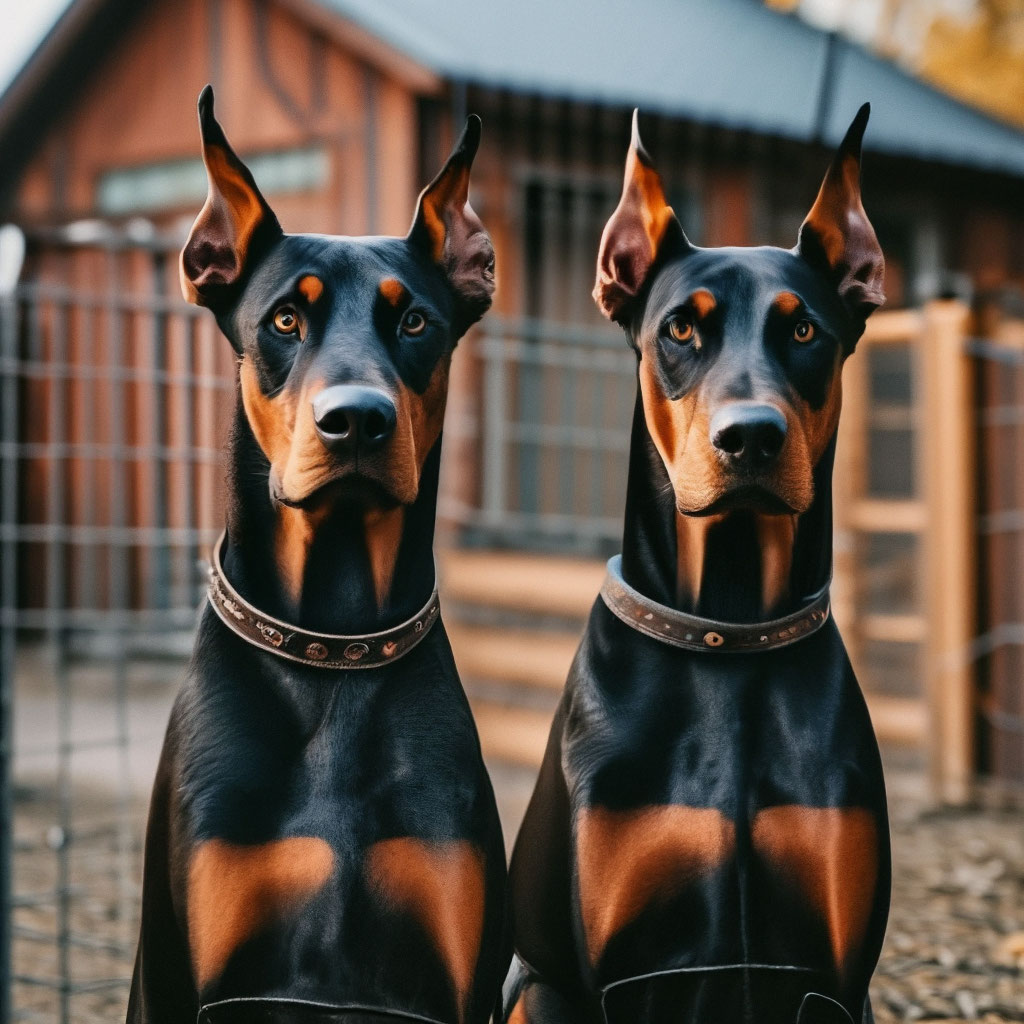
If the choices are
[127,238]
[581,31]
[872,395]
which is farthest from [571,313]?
[127,238]

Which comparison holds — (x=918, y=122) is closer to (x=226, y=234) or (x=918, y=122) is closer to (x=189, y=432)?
(x=189, y=432)

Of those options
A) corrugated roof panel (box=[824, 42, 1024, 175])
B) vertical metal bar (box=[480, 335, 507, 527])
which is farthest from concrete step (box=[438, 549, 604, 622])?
corrugated roof panel (box=[824, 42, 1024, 175])

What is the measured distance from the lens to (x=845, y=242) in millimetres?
2270

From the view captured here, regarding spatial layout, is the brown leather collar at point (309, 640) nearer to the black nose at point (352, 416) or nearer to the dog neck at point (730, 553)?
the black nose at point (352, 416)

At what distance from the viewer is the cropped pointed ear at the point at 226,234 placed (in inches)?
85.1

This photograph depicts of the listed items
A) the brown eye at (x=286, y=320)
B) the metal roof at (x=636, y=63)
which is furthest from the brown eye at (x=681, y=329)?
the metal roof at (x=636, y=63)

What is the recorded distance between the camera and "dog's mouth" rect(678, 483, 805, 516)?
2.09 metres

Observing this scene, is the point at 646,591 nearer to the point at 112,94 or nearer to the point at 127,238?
the point at 127,238

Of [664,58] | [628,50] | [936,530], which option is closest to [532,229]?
[628,50]

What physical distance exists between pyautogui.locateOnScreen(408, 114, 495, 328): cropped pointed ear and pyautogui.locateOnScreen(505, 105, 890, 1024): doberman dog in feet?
0.73

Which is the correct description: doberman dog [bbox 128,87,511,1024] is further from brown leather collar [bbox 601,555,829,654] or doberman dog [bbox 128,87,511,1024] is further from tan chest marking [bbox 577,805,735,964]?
brown leather collar [bbox 601,555,829,654]

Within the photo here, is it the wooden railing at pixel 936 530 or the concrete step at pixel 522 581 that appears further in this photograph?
the concrete step at pixel 522 581

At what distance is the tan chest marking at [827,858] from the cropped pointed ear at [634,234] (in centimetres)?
91

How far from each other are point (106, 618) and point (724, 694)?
320 cm
